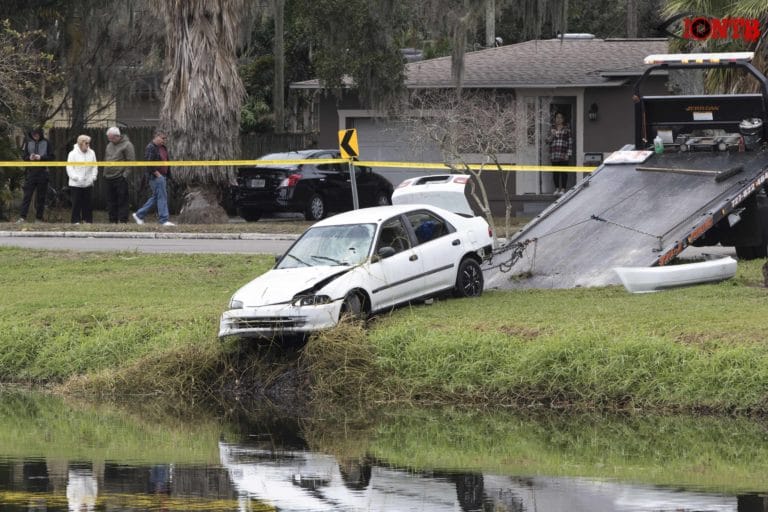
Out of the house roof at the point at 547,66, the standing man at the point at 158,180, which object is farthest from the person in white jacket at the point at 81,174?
the house roof at the point at 547,66

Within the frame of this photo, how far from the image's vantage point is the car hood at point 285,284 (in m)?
15.5

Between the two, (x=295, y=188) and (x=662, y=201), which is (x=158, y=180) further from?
(x=662, y=201)

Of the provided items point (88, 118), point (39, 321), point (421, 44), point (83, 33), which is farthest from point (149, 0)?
point (421, 44)

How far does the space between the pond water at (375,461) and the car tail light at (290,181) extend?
1738cm

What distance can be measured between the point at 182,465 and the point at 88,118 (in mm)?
28005

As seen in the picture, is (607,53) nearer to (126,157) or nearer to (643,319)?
(126,157)

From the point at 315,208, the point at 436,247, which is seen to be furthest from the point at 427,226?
the point at 315,208

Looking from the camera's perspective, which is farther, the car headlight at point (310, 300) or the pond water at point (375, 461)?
the car headlight at point (310, 300)

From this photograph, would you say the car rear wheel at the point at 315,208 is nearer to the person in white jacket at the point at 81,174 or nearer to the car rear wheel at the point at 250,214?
the car rear wheel at the point at 250,214

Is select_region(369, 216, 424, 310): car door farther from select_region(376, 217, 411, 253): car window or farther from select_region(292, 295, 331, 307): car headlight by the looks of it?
select_region(292, 295, 331, 307): car headlight

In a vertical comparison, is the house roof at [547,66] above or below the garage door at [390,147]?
above

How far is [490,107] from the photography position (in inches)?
1280

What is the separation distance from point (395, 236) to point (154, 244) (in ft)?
30.7

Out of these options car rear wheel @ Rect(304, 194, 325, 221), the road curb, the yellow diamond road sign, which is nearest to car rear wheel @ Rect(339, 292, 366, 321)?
the yellow diamond road sign
